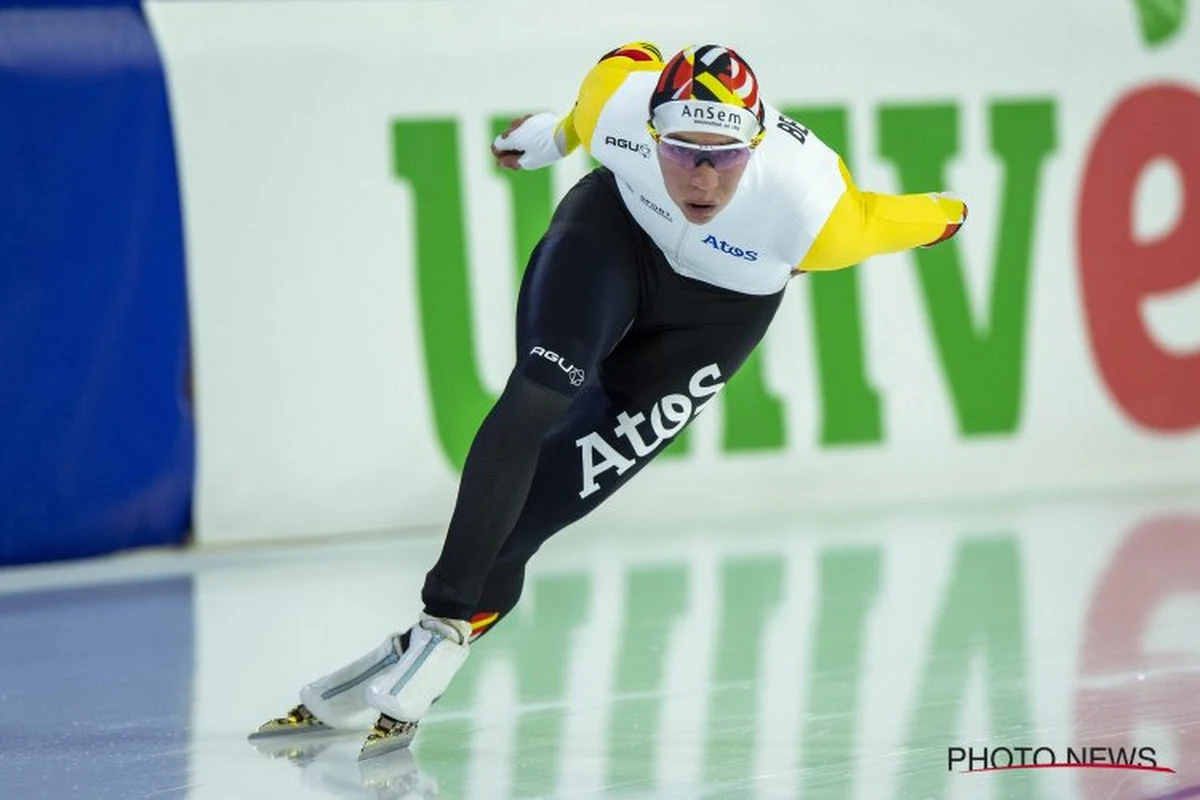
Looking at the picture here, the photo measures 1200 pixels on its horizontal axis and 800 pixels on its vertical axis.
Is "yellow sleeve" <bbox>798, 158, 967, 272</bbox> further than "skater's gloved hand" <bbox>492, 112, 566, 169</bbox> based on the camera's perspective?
No

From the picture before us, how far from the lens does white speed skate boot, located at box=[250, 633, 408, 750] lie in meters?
3.95

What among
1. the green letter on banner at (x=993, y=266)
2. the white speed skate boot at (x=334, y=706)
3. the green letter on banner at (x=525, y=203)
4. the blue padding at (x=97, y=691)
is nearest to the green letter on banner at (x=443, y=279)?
the green letter on banner at (x=525, y=203)

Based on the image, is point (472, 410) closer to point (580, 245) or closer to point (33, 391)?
point (33, 391)

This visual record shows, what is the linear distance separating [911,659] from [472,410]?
9.43ft

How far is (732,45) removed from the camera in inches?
310

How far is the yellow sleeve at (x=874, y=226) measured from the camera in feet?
12.6

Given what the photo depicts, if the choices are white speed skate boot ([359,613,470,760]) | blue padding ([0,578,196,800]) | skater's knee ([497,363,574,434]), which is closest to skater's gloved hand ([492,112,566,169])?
skater's knee ([497,363,574,434])

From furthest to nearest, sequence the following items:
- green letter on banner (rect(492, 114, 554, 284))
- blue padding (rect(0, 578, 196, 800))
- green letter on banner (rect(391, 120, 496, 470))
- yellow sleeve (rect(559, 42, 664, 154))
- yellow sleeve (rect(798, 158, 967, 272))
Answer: green letter on banner (rect(492, 114, 554, 284)), green letter on banner (rect(391, 120, 496, 470)), yellow sleeve (rect(559, 42, 664, 154)), yellow sleeve (rect(798, 158, 967, 272)), blue padding (rect(0, 578, 196, 800))

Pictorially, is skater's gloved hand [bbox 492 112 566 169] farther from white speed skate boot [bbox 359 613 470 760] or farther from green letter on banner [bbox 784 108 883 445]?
green letter on banner [bbox 784 108 883 445]

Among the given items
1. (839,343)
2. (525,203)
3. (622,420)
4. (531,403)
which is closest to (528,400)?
(531,403)

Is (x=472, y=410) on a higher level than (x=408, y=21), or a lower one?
lower

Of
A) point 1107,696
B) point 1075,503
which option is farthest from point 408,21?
point 1107,696

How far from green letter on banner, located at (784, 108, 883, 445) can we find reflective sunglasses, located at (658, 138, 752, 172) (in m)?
4.29

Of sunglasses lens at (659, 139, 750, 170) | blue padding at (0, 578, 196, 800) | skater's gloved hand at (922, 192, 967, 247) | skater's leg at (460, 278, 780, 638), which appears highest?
sunglasses lens at (659, 139, 750, 170)
